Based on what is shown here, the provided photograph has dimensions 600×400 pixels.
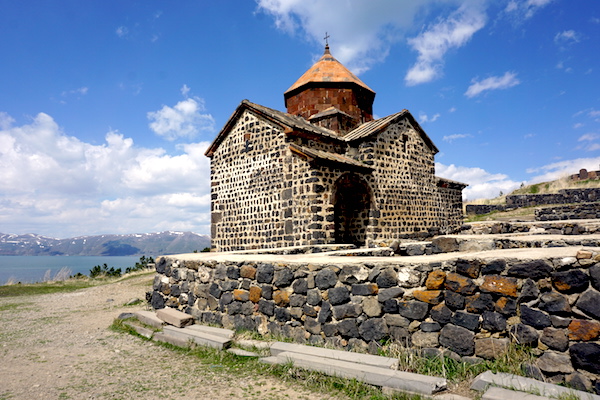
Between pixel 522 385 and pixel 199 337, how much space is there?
12.2 ft

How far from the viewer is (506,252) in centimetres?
346

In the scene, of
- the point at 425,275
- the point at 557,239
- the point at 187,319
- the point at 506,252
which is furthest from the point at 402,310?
the point at 557,239

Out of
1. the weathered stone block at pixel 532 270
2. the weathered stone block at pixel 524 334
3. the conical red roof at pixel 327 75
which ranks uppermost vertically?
the conical red roof at pixel 327 75

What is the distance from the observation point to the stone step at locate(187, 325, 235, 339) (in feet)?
16.0

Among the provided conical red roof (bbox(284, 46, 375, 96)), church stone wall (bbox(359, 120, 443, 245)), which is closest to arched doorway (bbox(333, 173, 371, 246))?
church stone wall (bbox(359, 120, 443, 245))

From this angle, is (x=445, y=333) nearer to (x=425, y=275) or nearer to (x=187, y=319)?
(x=425, y=275)

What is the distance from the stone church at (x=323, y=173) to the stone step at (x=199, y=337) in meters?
5.70

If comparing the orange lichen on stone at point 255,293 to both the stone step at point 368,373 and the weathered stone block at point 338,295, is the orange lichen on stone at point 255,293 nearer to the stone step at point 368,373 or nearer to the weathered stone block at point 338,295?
the stone step at point 368,373

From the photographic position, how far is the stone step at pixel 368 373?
118 inches

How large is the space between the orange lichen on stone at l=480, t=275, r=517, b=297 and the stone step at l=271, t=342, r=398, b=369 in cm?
109

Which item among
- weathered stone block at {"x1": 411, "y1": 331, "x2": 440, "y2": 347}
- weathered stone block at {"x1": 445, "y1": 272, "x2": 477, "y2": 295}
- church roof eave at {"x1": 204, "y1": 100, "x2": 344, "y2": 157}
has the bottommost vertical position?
weathered stone block at {"x1": 411, "y1": 331, "x2": 440, "y2": 347}

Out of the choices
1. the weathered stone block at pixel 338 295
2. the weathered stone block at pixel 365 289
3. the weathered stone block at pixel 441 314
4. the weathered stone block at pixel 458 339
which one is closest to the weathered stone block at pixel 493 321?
the weathered stone block at pixel 458 339

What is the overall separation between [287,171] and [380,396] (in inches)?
343

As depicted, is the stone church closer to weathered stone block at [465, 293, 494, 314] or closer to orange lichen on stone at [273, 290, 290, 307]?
orange lichen on stone at [273, 290, 290, 307]
